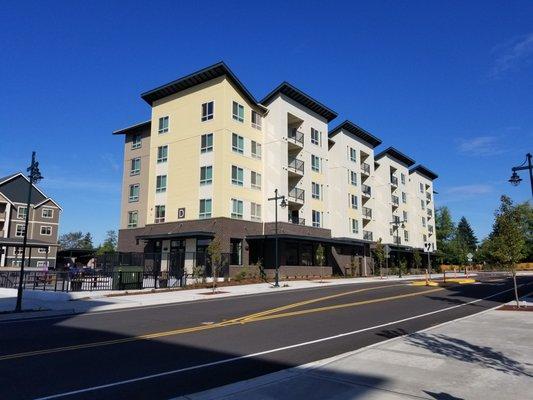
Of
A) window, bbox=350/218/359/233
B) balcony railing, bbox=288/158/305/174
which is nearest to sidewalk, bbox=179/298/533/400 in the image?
balcony railing, bbox=288/158/305/174

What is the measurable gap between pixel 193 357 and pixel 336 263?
42503mm

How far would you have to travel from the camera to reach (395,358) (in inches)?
331

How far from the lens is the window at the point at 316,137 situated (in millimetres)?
49906

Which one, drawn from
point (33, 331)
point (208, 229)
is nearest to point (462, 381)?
point (33, 331)

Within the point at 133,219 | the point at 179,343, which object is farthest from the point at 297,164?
the point at 179,343

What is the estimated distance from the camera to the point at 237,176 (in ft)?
134

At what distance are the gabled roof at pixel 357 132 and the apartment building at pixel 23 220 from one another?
44529mm

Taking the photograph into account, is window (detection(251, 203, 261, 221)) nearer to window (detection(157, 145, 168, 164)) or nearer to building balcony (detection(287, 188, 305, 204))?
building balcony (detection(287, 188, 305, 204))

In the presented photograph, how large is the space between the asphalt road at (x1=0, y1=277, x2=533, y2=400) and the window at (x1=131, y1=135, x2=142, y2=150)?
108 ft

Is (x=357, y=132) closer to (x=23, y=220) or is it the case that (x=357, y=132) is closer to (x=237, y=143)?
(x=237, y=143)

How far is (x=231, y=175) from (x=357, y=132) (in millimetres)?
24963

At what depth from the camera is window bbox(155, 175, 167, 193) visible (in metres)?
43.8

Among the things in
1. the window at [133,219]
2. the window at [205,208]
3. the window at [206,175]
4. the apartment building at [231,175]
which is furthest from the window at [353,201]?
the window at [133,219]

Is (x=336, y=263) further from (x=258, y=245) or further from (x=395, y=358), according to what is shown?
(x=395, y=358)
